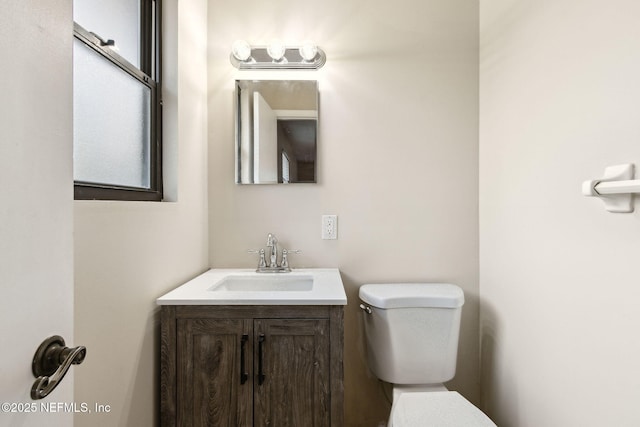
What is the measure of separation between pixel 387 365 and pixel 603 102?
3.99ft

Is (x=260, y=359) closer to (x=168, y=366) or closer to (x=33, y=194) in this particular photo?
(x=168, y=366)

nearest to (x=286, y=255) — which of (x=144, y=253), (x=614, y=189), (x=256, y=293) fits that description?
(x=256, y=293)

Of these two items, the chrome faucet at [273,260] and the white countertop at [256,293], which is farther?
the chrome faucet at [273,260]

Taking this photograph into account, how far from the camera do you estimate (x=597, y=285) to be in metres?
0.95

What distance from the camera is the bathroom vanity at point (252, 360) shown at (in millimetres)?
1155

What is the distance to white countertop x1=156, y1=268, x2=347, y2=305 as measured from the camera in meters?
1.15

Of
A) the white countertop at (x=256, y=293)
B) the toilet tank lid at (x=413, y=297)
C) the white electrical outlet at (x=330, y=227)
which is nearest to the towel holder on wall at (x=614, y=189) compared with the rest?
the toilet tank lid at (x=413, y=297)

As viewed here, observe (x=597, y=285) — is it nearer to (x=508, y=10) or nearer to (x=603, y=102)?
(x=603, y=102)

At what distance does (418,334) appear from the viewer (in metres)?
1.39

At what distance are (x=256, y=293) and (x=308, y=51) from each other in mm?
1163

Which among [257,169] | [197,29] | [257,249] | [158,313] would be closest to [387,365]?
[257,249]

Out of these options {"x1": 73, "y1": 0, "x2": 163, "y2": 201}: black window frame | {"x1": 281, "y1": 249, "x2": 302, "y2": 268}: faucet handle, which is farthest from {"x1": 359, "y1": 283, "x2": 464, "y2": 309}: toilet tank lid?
{"x1": 73, "y1": 0, "x2": 163, "y2": 201}: black window frame

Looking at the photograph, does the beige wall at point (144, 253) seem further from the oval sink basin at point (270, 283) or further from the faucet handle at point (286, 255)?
the faucet handle at point (286, 255)

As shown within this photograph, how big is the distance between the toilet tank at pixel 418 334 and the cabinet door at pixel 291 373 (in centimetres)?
36
